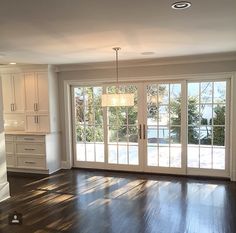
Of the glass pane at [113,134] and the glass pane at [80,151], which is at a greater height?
the glass pane at [113,134]

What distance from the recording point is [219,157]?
5.35 meters

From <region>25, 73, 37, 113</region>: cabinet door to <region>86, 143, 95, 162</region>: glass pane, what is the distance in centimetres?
157

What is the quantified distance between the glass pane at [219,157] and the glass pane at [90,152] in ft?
9.04

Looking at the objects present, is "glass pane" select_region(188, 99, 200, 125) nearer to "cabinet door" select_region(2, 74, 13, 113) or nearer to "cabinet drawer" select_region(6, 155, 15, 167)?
"cabinet drawer" select_region(6, 155, 15, 167)

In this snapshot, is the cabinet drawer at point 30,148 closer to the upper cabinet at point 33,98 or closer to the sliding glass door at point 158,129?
the upper cabinet at point 33,98

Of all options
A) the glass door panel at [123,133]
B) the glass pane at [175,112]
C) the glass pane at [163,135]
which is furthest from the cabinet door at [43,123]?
the glass pane at [175,112]

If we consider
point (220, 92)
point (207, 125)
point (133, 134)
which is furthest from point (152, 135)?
point (220, 92)

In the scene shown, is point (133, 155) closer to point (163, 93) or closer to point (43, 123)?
point (163, 93)

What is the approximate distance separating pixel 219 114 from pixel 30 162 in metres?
4.28

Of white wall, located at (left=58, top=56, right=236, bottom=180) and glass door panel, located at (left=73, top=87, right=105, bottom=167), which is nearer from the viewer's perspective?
white wall, located at (left=58, top=56, right=236, bottom=180)

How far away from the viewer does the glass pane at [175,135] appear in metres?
5.55

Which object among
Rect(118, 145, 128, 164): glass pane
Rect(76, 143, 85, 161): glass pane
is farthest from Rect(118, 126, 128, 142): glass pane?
Rect(76, 143, 85, 161): glass pane

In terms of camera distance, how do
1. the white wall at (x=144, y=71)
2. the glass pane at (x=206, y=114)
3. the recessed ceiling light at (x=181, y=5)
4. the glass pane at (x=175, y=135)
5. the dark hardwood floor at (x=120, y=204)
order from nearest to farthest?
1. the recessed ceiling light at (x=181, y=5)
2. the dark hardwood floor at (x=120, y=204)
3. the white wall at (x=144, y=71)
4. the glass pane at (x=206, y=114)
5. the glass pane at (x=175, y=135)

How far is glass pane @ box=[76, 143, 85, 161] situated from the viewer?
20.8ft
